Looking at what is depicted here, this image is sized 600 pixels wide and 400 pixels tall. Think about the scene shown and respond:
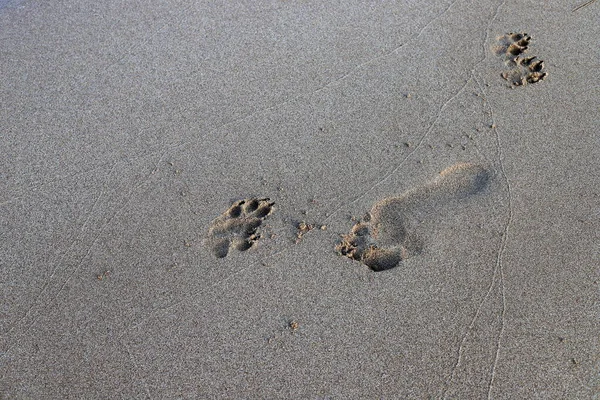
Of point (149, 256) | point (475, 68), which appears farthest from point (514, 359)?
point (475, 68)

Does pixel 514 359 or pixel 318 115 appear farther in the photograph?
pixel 318 115

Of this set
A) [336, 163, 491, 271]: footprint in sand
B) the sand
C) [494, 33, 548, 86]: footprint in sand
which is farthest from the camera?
[494, 33, 548, 86]: footprint in sand

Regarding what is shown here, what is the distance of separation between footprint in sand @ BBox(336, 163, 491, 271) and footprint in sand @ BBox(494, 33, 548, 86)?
733 millimetres

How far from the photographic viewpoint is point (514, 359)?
83.4 inches

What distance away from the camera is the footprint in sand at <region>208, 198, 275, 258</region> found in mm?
2498

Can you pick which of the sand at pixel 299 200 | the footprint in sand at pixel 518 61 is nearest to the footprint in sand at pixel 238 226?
the sand at pixel 299 200

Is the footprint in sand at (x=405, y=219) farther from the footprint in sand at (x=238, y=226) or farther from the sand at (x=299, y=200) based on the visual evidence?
the footprint in sand at (x=238, y=226)

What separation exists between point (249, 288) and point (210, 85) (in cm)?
133

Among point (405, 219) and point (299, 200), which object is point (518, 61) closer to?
point (405, 219)

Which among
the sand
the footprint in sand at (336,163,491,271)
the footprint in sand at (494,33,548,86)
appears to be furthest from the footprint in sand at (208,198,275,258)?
the footprint in sand at (494,33,548,86)

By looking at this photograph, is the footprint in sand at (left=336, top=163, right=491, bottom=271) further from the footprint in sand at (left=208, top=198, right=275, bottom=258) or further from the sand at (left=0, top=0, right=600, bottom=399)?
the footprint in sand at (left=208, top=198, right=275, bottom=258)

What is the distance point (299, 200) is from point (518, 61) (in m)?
1.55

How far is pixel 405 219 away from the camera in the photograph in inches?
100

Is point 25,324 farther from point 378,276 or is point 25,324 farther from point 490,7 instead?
point 490,7
